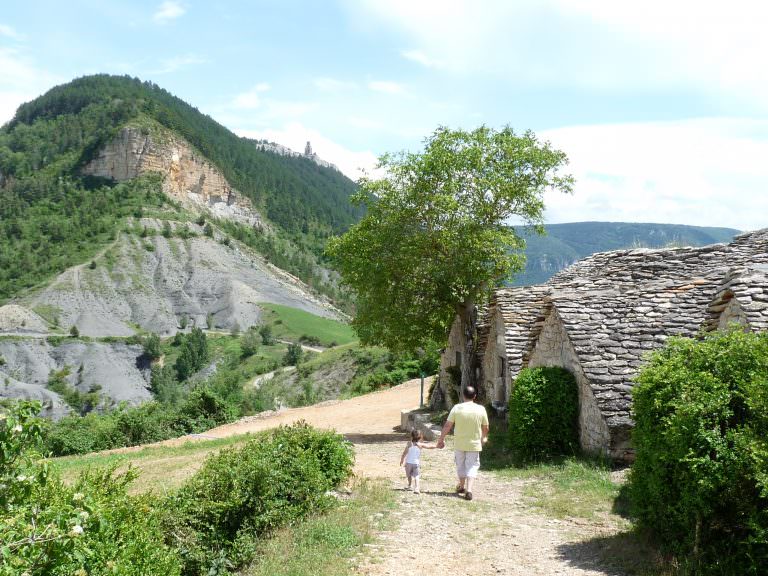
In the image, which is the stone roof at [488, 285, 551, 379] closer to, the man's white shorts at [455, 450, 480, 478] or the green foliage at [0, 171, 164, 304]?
the man's white shorts at [455, 450, 480, 478]

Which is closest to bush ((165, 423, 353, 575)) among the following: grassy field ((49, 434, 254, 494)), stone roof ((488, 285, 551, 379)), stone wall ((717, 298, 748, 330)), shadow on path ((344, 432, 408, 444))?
grassy field ((49, 434, 254, 494))

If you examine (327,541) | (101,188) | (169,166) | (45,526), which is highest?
(169,166)

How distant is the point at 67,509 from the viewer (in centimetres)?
404

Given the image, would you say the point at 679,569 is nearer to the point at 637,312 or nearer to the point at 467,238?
the point at 637,312

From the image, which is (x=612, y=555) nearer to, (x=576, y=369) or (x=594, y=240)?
(x=576, y=369)

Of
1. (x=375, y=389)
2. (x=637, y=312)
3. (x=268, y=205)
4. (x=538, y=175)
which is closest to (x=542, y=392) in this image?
(x=637, y=312)

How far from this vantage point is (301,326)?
10325 cm

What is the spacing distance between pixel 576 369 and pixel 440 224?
703 centimetres

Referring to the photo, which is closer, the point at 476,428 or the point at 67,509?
the point at 67,509

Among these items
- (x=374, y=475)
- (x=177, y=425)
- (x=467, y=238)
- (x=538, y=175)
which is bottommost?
(x=177, y=425)

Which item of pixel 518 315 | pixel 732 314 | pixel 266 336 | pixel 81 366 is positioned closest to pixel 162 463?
pixel 518 315

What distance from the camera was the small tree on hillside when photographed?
57.7ft

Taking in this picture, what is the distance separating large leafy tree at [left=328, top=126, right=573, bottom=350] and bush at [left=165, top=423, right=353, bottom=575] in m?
8.85

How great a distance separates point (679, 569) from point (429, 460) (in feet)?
25.0
